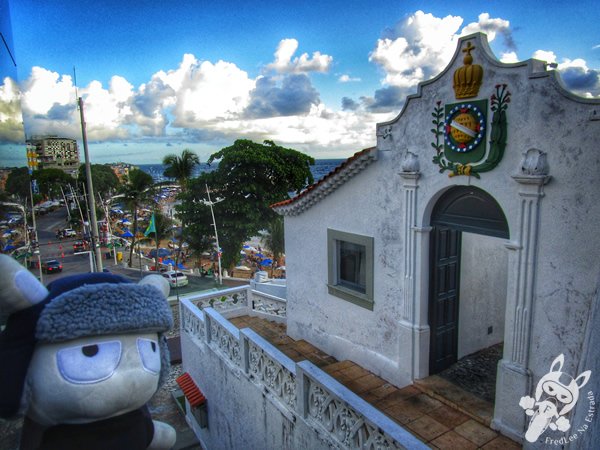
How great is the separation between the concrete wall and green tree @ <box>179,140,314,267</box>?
20.5 meters

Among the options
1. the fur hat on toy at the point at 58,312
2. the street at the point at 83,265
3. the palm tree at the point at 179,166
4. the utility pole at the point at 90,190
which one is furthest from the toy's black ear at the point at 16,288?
the palm tree at the point at 179,166

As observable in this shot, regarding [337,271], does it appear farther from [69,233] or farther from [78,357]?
[69,233]

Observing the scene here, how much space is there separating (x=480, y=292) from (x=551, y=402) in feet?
10.7

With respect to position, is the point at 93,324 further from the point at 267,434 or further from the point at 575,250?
the point at 575,250

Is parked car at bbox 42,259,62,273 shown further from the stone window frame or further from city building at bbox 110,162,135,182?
the stone window frame

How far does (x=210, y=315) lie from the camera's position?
8656 mm

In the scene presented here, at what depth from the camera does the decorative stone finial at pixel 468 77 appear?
19.9ft

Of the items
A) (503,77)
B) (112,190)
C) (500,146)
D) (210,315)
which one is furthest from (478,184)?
(112,190)

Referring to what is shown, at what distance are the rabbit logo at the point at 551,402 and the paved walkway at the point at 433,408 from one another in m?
0.51

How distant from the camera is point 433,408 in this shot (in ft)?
21.9

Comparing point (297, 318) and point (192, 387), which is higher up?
point (297, 318)

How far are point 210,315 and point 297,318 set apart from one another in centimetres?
267

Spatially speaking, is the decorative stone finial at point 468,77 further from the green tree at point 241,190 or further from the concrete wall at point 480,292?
the green tree at point 241,190

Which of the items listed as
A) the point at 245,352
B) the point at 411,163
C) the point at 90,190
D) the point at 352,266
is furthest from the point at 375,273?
the point at 90,190
